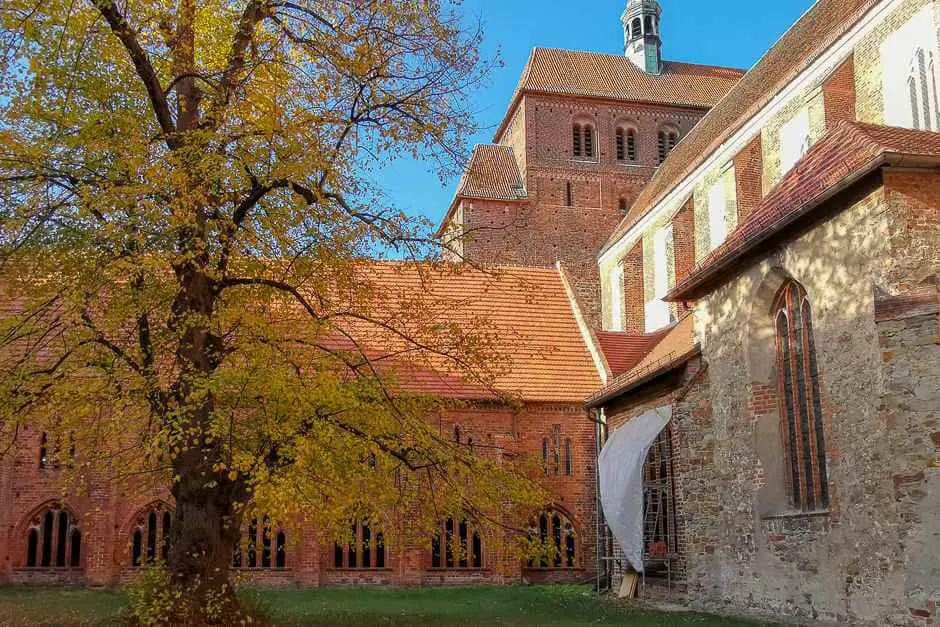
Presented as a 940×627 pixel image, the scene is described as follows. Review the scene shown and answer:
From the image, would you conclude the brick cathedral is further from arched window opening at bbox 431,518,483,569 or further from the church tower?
the church tower

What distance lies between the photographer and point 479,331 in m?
12.0

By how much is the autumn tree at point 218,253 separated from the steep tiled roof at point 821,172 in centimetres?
444

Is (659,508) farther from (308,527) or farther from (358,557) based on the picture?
(308,527)

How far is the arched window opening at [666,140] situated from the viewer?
134 feet

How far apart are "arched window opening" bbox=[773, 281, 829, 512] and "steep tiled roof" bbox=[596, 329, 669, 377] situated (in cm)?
923

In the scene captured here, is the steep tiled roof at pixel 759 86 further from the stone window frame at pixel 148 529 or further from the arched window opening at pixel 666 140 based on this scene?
the stone window frame at pixel 148 529

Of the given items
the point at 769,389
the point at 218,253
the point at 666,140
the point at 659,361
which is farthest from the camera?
the point at 666,140

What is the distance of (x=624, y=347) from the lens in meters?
25.5

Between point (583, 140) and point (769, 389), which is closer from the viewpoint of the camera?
point (769, 389)

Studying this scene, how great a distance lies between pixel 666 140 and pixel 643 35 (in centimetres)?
635

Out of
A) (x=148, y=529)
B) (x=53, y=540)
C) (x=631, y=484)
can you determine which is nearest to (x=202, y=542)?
(x=631, y=484)

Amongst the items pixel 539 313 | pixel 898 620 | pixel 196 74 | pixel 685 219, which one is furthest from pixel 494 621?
pixel 685 219

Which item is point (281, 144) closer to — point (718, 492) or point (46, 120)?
point (46, 120)

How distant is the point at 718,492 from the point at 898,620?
4.63m
